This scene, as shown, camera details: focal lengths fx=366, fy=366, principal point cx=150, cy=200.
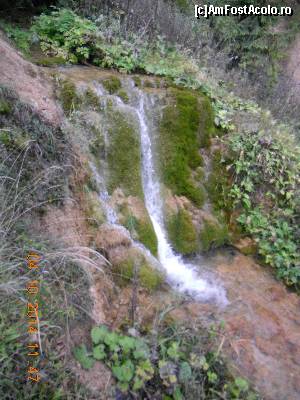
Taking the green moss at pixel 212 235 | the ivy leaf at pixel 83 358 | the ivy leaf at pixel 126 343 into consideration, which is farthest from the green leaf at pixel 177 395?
the green moss at pixel 212 235

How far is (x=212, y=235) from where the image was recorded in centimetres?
518

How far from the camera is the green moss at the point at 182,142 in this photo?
5.14 metres

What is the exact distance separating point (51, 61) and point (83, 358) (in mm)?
4162

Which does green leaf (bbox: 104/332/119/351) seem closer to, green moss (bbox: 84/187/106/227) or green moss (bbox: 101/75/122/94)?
green moss (bbox: 84/187/106/227)

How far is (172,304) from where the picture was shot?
145 inches

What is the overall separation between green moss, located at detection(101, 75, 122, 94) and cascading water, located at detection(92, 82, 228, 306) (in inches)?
5.0

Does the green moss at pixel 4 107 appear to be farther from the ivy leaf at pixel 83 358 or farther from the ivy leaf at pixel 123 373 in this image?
the ivy leaf at pixel 123 373

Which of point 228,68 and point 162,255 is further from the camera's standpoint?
point 228,68

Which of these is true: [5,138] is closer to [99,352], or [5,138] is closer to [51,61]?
[99,352]

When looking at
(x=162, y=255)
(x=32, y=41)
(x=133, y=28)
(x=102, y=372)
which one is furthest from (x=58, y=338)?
(x=133, y=28)

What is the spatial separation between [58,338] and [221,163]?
12.5 feet

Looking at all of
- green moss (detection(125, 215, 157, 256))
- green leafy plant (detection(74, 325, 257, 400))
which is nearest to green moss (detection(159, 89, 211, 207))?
green moss (detection(125, 215, 157, 256))

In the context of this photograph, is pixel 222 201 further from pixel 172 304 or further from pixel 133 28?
pixel 133 28

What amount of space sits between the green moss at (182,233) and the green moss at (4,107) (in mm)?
2411
